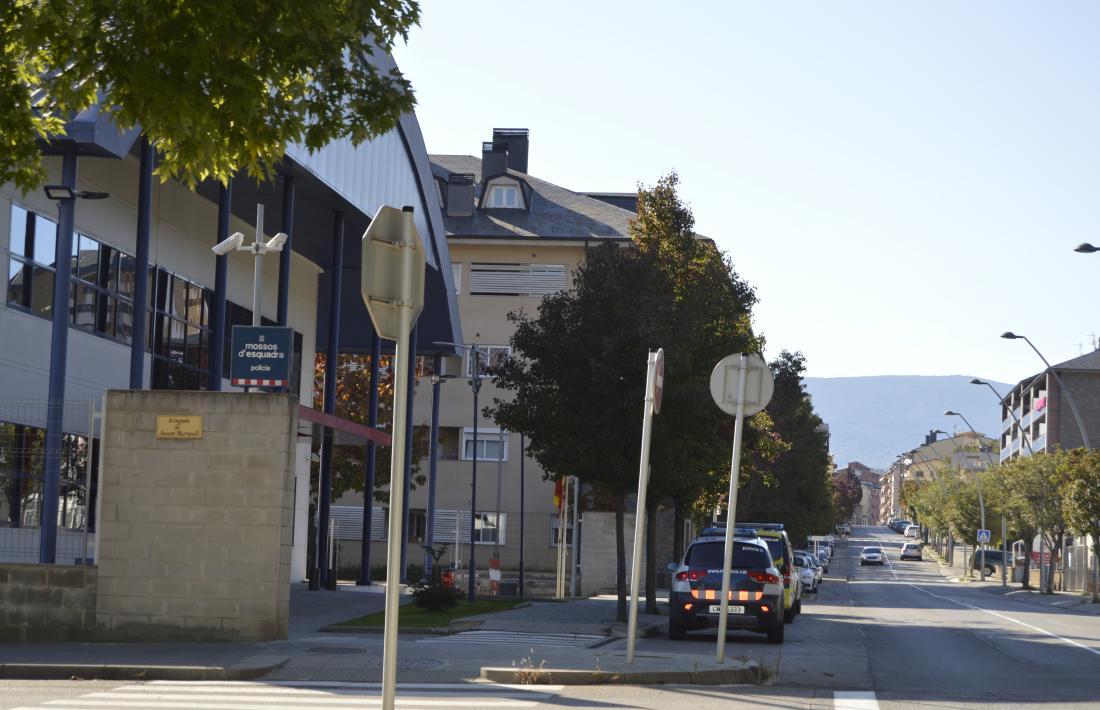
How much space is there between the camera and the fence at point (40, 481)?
717 inches

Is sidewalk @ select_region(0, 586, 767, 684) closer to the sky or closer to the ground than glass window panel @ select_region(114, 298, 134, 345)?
closer to the ground

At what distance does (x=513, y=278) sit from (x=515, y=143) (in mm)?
12411

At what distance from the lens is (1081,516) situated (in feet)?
172

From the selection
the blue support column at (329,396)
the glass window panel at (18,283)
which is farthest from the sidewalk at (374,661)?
the blue support column at (329,396)

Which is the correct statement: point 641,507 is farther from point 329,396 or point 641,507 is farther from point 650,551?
point 329,396

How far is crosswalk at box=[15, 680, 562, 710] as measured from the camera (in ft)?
39.4

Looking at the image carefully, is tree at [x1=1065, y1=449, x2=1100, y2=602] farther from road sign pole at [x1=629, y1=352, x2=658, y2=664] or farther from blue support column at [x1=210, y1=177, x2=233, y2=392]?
road sign pole at [x1=629, y1=352, x2=658, y2=664]

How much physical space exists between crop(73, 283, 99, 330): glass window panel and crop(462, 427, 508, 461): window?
32.4 meters

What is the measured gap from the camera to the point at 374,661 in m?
15.6

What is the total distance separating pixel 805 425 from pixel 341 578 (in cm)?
3067

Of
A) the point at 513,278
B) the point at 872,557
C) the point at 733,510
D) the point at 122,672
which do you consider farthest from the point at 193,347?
the point at 872,557

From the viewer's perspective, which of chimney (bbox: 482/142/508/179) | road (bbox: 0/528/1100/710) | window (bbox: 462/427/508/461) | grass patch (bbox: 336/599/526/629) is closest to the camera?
road (bbox: 0/528/1100/710)

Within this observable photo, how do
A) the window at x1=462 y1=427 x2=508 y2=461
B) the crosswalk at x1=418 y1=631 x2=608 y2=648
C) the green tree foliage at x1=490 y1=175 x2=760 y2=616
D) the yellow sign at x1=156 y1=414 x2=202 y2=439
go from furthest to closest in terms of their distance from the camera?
the window at x1=462 y1=427 x2=508 y2=461, the green tree foliage at x1=490 y1=175 x2=760 y2=616, the crosswalk at x1=418 y1=631 x2=608 y2=648, the yellow sign at x1=156 y1=414 x2=202 y2=439

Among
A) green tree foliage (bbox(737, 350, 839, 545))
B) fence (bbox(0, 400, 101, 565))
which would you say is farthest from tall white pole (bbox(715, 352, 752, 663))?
green tree foliage (bbox(737, 350, 839, 545))
